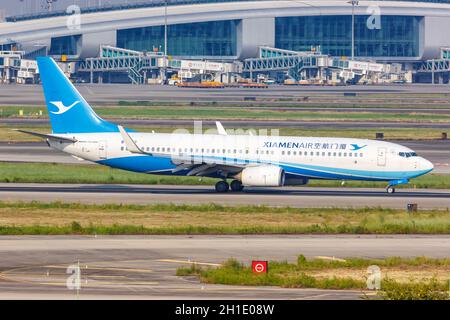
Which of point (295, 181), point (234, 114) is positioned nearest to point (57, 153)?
point (295, 181)

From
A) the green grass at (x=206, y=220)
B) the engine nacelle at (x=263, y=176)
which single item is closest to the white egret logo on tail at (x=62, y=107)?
the green grass at (x=206, y=220)

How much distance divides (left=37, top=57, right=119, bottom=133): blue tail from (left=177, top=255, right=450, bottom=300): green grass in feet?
102

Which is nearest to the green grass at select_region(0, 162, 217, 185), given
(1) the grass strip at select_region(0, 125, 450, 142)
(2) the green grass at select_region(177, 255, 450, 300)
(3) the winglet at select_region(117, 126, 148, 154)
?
(3) the winglet at select_region(117, 126, 148, 154)

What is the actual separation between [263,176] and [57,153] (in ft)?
99.9

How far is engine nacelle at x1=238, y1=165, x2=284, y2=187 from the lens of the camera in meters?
66.7

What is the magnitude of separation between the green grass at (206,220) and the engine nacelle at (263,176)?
6.86 metres

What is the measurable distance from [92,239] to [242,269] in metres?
11.0

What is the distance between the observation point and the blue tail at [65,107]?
70562 mm

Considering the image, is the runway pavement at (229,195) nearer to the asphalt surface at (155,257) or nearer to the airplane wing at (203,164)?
the airplane wing at (203,164)

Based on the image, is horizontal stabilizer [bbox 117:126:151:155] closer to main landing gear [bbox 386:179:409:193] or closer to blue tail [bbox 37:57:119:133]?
blue tail [bbox 37:57:119:133]

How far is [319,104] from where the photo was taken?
166 metres

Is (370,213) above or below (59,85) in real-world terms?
below
